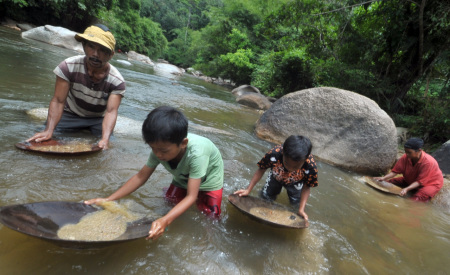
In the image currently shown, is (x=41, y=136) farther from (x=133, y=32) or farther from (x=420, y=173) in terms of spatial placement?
(x=133, y=32)

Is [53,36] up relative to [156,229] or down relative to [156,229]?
up

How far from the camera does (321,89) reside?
5379 mm

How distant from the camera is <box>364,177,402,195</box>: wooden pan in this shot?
382 cm

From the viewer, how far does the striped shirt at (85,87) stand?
2.72m

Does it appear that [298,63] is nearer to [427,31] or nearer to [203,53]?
[427,31]

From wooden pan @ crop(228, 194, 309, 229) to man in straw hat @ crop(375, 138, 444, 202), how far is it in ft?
8.56

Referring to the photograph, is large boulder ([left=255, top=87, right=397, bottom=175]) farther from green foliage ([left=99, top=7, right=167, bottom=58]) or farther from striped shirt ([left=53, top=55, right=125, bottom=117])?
green foliage ([left=99, top=7, right=167, bottom=58])

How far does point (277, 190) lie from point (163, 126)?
176 cm

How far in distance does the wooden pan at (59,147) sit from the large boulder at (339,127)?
11.7ft

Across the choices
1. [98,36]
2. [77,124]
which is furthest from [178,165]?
[77,124]

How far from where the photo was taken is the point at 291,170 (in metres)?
2.27

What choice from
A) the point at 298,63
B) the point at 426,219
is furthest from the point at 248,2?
the point at 426,219

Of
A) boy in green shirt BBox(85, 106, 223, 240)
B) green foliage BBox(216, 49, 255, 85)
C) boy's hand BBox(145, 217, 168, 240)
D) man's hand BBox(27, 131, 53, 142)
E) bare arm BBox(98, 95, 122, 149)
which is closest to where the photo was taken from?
boy's hand BBox(145, 217, 168, 240)

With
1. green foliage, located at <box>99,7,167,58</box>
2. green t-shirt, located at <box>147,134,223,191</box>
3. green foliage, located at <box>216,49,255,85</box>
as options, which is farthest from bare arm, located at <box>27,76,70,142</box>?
green foliage, located at <box>99,7,167,58</box>
